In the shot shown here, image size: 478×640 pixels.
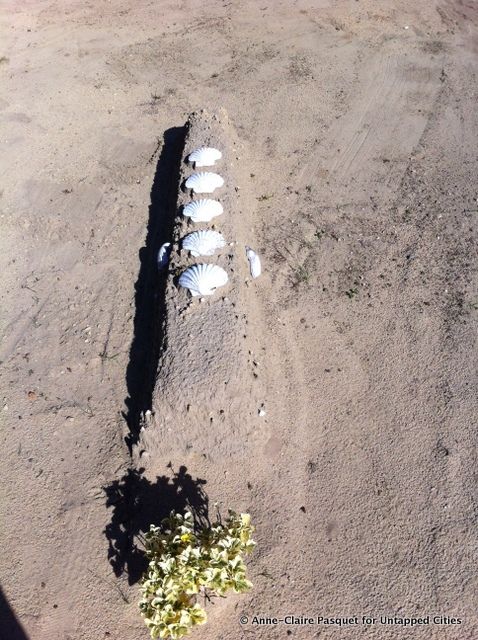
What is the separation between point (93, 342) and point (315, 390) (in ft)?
11.2

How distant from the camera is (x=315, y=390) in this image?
21.8 feet

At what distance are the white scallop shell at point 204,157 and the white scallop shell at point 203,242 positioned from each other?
76.3 inches

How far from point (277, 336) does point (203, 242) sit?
179cm

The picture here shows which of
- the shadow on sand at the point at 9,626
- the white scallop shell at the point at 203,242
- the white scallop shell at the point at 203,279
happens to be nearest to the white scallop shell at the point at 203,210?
the white scallop shell at the point at 203,242

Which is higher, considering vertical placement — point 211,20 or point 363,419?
point 211,20

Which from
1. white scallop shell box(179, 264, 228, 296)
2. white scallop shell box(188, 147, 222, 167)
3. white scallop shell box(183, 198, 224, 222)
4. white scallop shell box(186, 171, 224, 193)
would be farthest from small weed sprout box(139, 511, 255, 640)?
white scallop shell box(188, 147, 222, 167)

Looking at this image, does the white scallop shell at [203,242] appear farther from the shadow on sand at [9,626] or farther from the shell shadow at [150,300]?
the shadow on sand at [9,626]

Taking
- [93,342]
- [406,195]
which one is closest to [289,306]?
[93,342]

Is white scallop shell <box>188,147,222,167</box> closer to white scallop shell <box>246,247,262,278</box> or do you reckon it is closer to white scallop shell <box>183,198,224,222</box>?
white scallop shell <box>183,198,224,222</box>

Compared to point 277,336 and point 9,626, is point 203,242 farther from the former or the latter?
point 9,626

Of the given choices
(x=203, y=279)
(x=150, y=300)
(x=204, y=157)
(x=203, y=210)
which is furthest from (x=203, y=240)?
(x=204, y=157)

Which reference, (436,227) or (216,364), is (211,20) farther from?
(216,364)

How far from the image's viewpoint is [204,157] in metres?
8.49

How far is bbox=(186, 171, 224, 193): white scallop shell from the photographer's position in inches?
314
